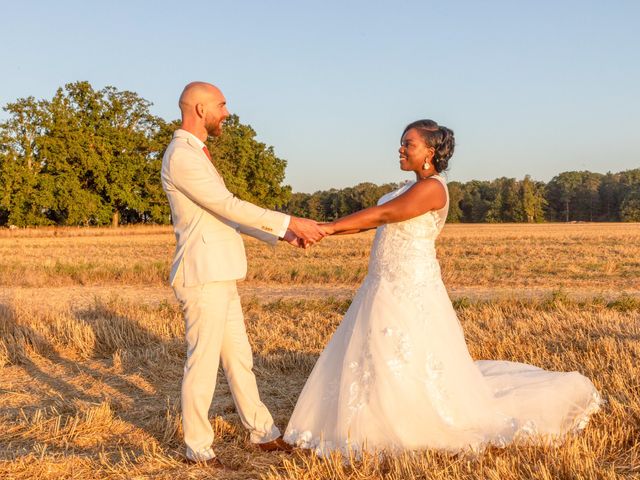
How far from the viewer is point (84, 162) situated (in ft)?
175

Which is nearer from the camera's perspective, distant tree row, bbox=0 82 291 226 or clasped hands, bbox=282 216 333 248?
clasped hands, bbox=282 216 333 248

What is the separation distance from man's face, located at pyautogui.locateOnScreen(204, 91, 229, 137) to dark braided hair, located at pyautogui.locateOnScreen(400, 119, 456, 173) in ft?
4.42

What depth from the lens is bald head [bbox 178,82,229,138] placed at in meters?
4.55

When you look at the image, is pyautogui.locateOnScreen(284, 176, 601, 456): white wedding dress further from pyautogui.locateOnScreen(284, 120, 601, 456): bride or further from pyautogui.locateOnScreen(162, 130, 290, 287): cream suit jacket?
pyautogui.locateOnScreen(162, 130, 290, 287): cream suit jacket

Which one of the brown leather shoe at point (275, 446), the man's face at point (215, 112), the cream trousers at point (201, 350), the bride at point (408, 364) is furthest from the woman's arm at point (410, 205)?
the brown leather shoe at point (275, 446)

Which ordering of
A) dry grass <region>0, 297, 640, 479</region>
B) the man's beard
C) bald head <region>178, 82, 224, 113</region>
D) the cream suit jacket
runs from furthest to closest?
the man's beard, bald head <region>178, 82, 224, 113</region>, the cream suit jacket, dry grass <region>0, 297, 640, 479</region>

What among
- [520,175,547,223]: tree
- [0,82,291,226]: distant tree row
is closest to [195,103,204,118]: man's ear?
[0,82,291,226]: distant tree row

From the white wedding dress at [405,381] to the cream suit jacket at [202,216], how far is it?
0.93m

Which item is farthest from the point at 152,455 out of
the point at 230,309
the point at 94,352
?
the point at 94,352

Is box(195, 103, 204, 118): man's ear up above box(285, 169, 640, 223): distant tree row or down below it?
below

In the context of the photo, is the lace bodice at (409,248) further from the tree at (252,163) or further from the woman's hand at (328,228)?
the tree at (252,163)

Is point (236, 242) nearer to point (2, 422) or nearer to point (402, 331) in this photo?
point (402, 331)

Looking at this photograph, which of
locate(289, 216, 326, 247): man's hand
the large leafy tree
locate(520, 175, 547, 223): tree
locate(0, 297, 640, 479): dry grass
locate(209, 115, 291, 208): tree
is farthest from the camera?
locate(520, 175, 547, 223): tree

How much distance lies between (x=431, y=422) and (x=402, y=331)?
0.66 m
